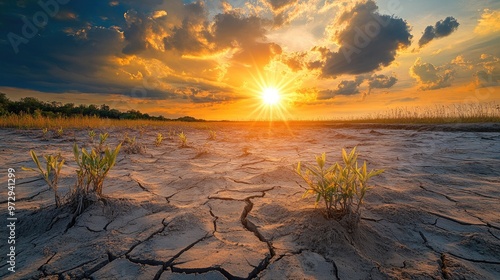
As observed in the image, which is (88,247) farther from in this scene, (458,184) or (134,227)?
(458,184)

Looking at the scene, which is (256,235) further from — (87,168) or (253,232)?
(87,168)

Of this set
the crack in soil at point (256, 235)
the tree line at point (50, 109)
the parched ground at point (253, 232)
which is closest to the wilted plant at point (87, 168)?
the parched ground at point (253, 232)

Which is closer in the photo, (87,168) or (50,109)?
(87,168)

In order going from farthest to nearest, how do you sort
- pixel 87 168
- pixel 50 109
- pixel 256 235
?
pixel 50 109 < pixel 87 168 < pixel 256 235

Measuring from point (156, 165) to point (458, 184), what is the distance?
3.97m

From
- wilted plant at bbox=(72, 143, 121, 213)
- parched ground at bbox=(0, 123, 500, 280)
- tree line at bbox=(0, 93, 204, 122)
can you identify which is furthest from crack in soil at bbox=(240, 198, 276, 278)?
tree line at bbox=(0, 93, 204, 122)

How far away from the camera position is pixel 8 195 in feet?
7.41

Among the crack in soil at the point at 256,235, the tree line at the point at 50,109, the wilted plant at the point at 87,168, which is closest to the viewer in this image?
the crack in soil at the point at 256,235

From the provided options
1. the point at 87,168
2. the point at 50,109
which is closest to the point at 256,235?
the point at 87,168

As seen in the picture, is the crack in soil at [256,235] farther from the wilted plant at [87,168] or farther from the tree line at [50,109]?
the tree line at [50,109]

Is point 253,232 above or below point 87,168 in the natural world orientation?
below

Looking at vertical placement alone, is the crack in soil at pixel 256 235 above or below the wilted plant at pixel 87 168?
below

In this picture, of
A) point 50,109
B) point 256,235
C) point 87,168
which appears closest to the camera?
point 256,235

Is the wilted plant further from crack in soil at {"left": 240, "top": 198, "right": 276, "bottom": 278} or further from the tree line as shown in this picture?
the tree line
